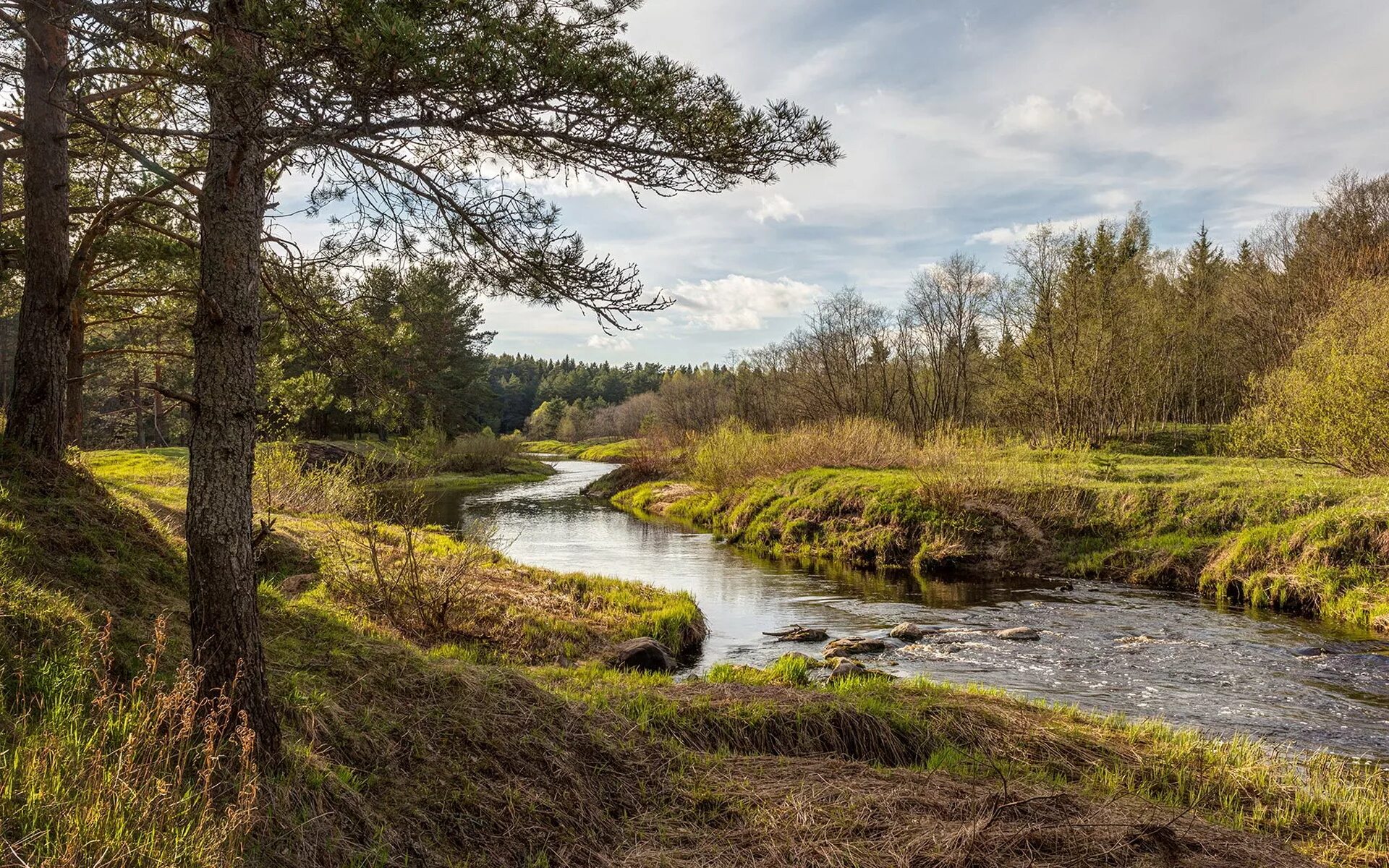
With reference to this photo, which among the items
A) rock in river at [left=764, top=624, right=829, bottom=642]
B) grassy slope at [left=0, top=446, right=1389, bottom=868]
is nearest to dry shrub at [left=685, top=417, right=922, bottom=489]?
rock in river at [left=764, top=624, right=829, bottom=642]

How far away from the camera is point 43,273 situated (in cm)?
721

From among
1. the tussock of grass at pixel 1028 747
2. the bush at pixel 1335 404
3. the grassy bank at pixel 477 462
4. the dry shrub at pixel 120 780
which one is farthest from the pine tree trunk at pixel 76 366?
the bush at pixel 1335 404

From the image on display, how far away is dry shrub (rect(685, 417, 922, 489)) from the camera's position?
2636 cm

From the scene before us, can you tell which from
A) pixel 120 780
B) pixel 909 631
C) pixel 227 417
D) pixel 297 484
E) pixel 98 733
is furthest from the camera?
pixel 297 484

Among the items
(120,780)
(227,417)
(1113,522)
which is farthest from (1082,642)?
(120,780)

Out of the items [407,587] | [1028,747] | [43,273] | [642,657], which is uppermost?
[43,273]

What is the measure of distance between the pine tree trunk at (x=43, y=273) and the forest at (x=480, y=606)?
35mm

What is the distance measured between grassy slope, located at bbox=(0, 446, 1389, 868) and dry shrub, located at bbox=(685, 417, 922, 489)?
19.0 meters

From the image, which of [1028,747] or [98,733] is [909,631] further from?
[98,733]

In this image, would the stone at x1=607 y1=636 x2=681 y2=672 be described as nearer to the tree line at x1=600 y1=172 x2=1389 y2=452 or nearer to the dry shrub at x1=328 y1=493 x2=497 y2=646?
the dry shrub at x1=328 y1=493 x2=497 y2=646

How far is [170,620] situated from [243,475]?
227 centimetres

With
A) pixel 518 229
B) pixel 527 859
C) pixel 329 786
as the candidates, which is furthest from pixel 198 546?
pixel 518 229

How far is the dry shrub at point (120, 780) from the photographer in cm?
261

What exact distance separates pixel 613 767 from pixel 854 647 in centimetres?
683
